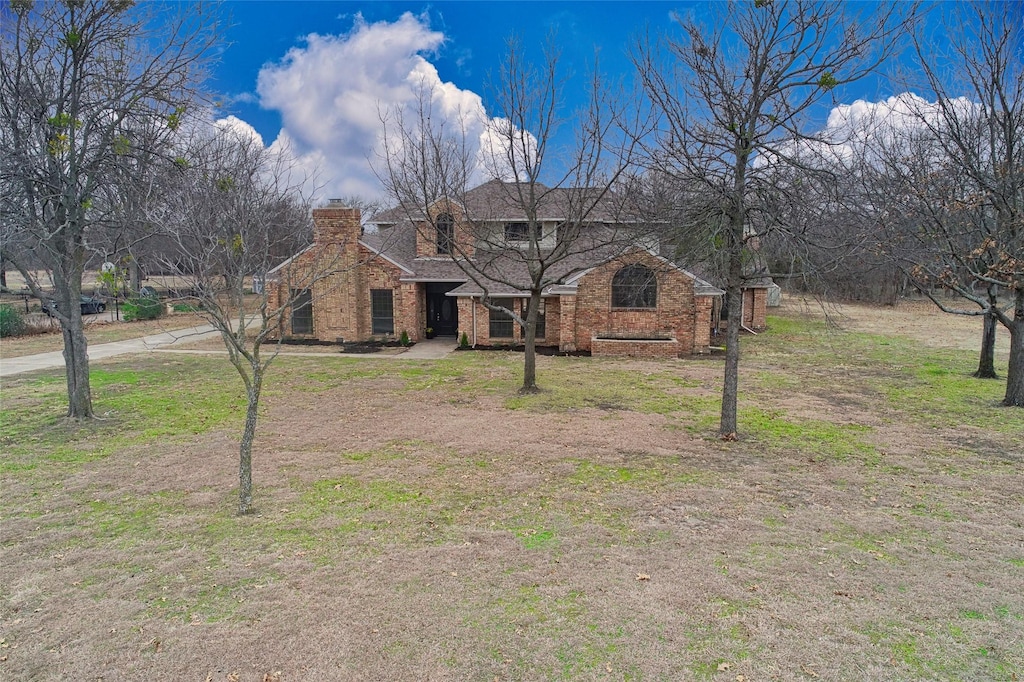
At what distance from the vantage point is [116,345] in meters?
20.7

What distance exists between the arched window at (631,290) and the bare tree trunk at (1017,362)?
9.41 metres

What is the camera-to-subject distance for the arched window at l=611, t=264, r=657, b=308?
19.1m

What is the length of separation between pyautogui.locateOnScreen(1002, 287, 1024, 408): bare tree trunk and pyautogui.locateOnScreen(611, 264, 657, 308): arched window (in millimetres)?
9409

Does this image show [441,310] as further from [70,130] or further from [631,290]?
[70,130]

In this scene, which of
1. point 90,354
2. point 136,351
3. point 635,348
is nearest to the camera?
point 90,354

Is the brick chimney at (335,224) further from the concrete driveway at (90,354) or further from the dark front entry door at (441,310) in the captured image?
the concrete driveway at (90,354)

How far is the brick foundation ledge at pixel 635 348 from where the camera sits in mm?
18500

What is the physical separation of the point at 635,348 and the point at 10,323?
23671 millimetres

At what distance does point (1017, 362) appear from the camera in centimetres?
1160

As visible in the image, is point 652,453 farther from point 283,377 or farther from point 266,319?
point 283,377

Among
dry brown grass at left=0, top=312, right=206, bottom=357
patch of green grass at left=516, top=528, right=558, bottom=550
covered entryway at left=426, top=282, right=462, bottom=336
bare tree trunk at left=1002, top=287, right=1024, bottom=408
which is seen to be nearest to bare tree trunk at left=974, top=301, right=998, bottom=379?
bare tree trunk at left=1002, top=287, right=1024, bottom=408

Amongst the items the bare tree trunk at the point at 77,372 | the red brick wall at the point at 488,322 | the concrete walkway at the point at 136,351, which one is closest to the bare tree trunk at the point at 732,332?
the red brick wall at the point at 488,322

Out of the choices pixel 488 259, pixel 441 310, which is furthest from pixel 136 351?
pixel 488 259

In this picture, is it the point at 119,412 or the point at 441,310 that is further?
the point at 441,310
